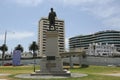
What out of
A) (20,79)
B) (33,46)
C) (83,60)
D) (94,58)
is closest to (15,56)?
(83,60)

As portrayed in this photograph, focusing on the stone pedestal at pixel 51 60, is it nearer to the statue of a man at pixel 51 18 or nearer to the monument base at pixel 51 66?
the monument base at pixel 51 66

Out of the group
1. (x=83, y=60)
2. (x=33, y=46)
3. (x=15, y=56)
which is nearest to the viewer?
A: (x=15, y=56)

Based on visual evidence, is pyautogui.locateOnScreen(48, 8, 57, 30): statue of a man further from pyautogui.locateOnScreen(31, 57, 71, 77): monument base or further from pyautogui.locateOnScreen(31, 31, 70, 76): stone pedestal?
pyautogui.locateOnScreen(31, 57, 71, 77): monument base

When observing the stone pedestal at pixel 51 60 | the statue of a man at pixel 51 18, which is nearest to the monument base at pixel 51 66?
the stone pedestal at pixel 51 60

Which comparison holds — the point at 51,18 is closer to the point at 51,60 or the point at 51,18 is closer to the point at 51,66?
the point at 51,60

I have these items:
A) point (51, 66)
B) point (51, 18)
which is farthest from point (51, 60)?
point (51, 18)

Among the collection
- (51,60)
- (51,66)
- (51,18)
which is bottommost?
(51,66)

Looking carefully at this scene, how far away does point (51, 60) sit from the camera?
35938mm

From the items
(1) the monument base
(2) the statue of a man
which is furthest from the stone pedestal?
(2) the statue of a man

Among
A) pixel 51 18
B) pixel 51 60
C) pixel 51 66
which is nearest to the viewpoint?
pixel 51 66

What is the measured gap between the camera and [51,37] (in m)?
36.4

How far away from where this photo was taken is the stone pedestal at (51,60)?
35219 millimetres

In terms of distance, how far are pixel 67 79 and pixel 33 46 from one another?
A: 153 metres

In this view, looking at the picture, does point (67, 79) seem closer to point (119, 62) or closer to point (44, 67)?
point (44, 67)
